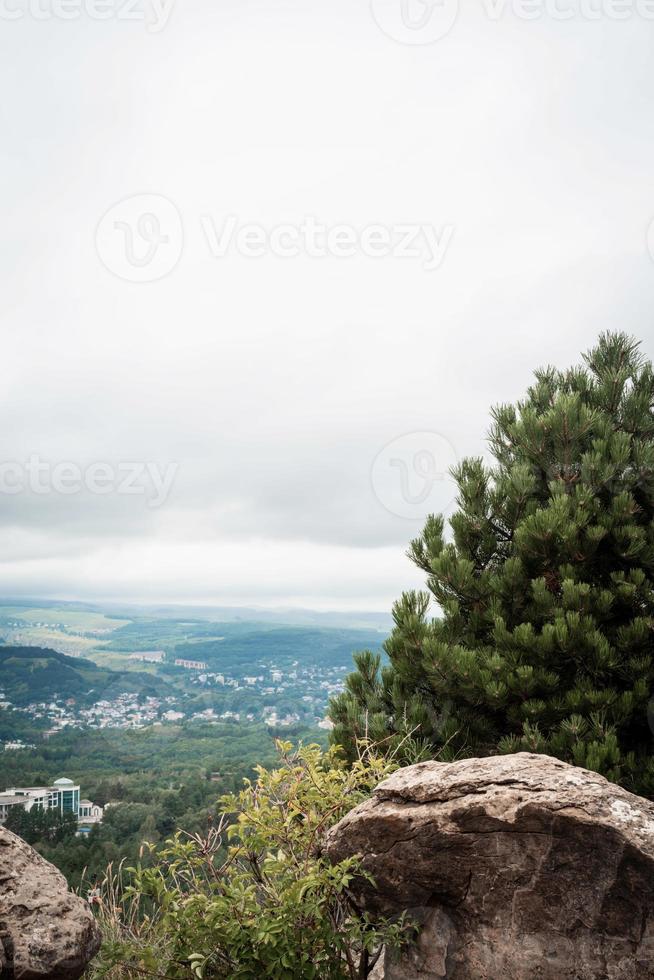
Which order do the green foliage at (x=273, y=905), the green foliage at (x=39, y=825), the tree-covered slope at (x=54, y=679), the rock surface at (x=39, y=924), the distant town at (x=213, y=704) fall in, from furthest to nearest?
the tree-covered slope at (x=54, y=679) < the distant town at (x=213, y=704) < the green foliage at (x=39, y=825) < the green foliage at (x=273, y=905) < the rock surface at (x=39, y=924)

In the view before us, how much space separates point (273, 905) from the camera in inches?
146

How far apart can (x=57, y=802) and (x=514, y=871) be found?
903 cm

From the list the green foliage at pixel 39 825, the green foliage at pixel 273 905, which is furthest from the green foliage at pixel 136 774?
the green foliage at pixel 273 905

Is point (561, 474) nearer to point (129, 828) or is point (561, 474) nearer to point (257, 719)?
point (129, 828)

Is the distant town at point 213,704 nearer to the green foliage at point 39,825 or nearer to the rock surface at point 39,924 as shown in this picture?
the green foliage at point 39,825

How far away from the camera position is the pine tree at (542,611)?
5.41 m

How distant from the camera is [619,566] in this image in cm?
597

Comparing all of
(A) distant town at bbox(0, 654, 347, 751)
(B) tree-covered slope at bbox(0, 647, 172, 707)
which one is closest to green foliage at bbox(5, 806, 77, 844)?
(A) distant town at bbox(0, 654, 347, 751)

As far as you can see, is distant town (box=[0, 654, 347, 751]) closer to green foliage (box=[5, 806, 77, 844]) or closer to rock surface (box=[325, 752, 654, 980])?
green foliage (box=[5, 806, 77, 844])

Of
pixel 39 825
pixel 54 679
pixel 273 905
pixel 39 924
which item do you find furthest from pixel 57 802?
pixel 54 679

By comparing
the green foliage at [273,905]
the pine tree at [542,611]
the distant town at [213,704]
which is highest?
the pine tree at [542,611]

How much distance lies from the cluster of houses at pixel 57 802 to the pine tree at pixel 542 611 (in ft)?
17.9

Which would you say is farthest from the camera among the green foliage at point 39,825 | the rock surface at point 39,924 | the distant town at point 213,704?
the distant town at point 213,704

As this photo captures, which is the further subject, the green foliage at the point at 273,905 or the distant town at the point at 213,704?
the distant town at the point at 213,704
